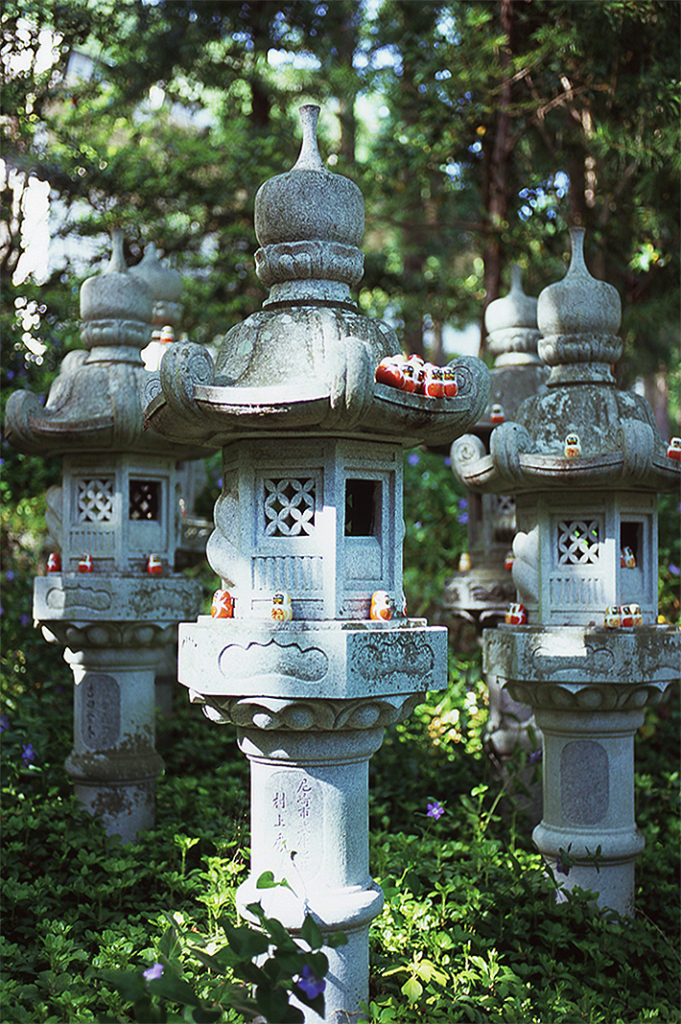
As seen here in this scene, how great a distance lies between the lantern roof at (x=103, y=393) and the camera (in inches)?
190

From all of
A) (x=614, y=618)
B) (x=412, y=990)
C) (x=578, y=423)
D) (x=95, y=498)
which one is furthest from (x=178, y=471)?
(x=412, y=990)

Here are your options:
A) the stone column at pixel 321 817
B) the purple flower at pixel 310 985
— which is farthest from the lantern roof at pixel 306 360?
the purple flower at pixel 310 985

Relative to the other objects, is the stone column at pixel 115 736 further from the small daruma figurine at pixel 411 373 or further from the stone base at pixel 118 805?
the small daruma figurine at pixel 411 373

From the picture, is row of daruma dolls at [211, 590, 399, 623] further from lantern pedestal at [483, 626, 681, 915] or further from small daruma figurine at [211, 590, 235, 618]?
lantern pedestal at [483, 626, 681, 915]

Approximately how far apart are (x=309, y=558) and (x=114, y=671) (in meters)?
2.36

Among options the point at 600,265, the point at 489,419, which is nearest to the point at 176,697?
the point at 489,419

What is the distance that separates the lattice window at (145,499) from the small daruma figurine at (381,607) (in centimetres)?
233

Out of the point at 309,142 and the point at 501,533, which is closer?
the point at 309,142

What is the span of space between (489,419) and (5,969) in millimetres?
3884

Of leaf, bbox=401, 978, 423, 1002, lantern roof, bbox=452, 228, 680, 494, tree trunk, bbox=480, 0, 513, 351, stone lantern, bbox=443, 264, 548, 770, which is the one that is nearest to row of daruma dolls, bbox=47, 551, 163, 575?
lantern roof, bbox=452, 228, 680, 494

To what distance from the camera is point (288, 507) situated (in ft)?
10.9

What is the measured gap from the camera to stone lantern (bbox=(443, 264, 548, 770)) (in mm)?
5961

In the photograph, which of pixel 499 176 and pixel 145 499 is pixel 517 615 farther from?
pixel 499 176

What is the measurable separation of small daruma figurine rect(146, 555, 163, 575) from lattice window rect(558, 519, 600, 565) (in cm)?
216
